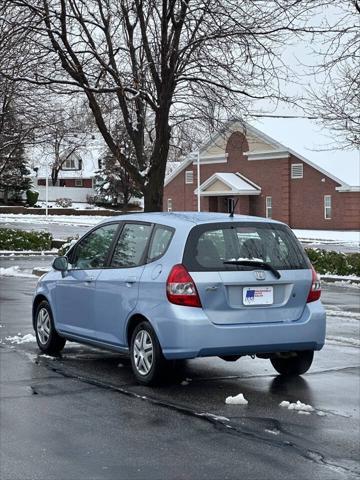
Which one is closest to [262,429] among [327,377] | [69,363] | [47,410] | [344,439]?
[344,439]

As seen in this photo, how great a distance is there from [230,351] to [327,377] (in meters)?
1.57

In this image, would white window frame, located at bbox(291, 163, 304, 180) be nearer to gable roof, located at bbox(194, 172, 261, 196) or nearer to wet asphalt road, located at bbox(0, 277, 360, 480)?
gable roof, located at bbox(194, 172, 261, 196)

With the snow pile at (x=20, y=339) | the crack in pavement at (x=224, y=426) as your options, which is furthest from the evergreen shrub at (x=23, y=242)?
the crack in pavement at (x=224, y=426)

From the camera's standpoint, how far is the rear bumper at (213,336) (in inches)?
311

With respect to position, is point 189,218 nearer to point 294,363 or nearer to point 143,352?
point 143,352

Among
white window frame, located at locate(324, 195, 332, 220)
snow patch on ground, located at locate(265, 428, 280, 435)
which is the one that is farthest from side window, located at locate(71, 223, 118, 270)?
white window frame, located at locate(324, 195, 332, 220)

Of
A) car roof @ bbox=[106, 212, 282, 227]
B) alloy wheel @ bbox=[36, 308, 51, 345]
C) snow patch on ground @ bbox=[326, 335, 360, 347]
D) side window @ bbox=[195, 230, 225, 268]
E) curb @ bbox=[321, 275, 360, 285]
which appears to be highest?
car roof @ bbox=[106, 212, 282, 227]

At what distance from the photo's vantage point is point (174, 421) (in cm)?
703

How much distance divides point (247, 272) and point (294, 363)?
137 centimetres

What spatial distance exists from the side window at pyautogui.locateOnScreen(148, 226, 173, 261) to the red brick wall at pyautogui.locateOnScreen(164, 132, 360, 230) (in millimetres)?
44290

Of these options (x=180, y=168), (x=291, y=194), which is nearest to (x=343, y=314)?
(x=291, y=194)

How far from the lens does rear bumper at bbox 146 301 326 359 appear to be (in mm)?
7902

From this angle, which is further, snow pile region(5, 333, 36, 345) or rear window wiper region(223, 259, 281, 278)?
snow pile region(5, 333, 36, 345)

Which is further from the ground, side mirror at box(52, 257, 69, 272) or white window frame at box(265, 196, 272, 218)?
white window frame at box(265, 196, 272, 218)
